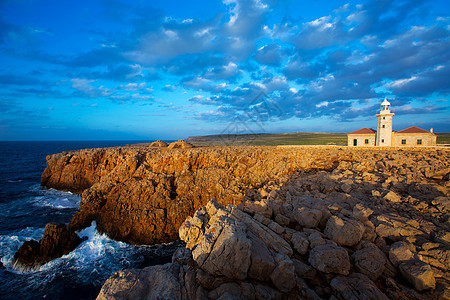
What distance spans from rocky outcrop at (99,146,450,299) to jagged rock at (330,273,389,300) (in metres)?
0.02

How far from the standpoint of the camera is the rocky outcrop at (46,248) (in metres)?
12.0

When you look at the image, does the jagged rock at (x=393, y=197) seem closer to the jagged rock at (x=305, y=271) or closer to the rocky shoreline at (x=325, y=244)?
the rocky shoreline at (x=325, y=244)

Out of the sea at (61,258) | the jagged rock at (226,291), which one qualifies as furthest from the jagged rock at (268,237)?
the sea at (61,258)

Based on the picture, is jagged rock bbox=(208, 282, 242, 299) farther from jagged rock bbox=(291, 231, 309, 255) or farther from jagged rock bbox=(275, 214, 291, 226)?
jagged rock bbox=(275, 214, 291, 226)

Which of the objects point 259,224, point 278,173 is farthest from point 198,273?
point 278,173

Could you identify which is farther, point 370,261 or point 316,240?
point 316,240

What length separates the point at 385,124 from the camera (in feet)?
79.9

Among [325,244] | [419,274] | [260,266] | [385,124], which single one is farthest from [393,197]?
[385,124]

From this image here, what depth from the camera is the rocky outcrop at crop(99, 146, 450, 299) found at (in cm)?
473

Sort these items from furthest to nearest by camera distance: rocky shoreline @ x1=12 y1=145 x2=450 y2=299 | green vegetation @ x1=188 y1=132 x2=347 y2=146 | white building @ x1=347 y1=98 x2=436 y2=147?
green vegetation @ x1=188 y1=132 x2=347 y2=146 < white building @ x1=347 y1=98 x2=436 y2=147 < rocky shoreline @ x1=12 y1=145 x2=450 y2=299

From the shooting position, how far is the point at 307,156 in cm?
1852

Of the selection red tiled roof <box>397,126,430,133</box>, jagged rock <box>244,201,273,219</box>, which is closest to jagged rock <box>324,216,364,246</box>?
jagged rock <box>244,201,273,219</box>

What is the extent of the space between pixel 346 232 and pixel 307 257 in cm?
141

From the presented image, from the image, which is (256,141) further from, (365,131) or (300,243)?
(300,243)
